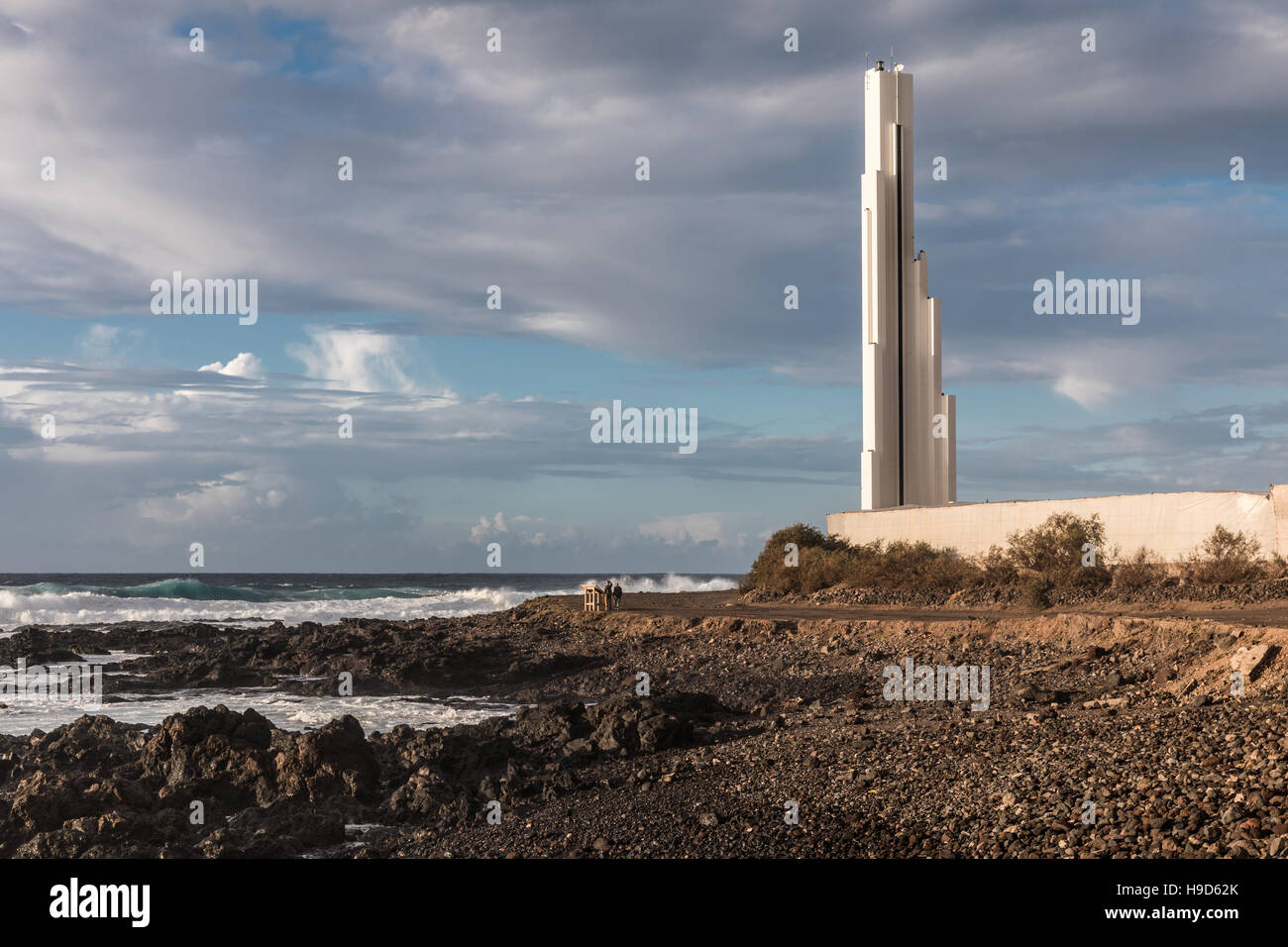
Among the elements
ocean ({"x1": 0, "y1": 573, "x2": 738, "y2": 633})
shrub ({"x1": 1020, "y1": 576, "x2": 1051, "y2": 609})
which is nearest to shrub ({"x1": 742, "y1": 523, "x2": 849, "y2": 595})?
shrub ({"x1": 1020, "y1": 576, "x2": 1051, "y2": 609})

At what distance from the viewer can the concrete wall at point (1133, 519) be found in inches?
1128

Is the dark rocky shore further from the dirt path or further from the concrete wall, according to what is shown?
the concrete wall

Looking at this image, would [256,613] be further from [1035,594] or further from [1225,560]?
[1225,560]

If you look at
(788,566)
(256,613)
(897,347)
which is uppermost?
(897,347)

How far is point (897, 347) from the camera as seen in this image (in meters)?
53.9

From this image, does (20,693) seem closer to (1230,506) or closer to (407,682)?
(407,682)

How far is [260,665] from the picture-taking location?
31.8 m

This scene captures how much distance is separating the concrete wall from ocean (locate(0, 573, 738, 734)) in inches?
821

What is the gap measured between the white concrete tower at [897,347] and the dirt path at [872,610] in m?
12.8

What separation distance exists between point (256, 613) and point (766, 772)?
58.3 metres

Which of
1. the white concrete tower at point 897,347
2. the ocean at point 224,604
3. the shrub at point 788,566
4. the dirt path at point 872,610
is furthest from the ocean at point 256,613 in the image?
the white concrete tower at point 897,347

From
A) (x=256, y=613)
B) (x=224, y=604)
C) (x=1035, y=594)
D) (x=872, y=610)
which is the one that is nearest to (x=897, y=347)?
(x=872, y=610)
